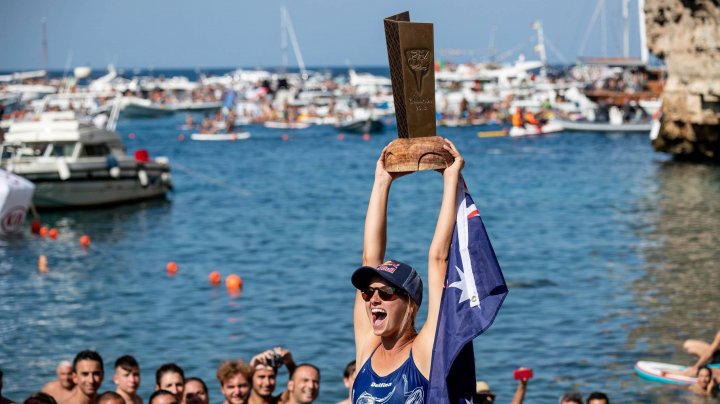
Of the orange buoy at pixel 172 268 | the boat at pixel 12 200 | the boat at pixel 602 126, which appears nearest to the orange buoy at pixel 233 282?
the orange buoy at pixel 172 268

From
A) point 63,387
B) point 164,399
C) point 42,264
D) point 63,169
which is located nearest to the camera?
point 164,399

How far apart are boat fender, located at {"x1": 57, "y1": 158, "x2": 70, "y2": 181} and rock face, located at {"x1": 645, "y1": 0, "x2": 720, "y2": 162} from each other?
20408 millimetres

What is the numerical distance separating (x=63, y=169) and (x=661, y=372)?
2275 cm

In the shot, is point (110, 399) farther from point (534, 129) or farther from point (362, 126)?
point (362, 126)

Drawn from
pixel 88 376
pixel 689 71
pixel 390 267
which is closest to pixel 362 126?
pixel 689 71

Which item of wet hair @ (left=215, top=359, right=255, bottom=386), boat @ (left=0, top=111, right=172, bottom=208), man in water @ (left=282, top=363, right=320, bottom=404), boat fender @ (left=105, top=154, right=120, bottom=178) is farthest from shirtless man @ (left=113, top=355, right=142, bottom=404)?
boat fender @ (left=105, top=154, right=120, bottom=178)

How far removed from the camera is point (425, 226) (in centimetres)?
3425

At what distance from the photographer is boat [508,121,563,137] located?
68938mm

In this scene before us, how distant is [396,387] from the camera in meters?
4.72

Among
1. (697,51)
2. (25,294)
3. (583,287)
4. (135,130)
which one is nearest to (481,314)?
(583,287)

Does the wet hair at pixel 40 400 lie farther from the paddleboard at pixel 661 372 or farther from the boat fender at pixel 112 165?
the boat fender at pixel 112 165

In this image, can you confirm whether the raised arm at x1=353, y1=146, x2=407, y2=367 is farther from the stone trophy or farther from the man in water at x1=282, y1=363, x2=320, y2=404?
the man in water at x1=282, y1=363, x2=320, y2=404

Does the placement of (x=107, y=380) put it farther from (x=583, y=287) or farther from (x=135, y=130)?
(x=135, y=130)

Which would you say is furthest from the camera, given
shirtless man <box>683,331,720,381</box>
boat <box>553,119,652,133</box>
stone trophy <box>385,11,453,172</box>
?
boat <box>553,119,652,133</box>
